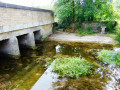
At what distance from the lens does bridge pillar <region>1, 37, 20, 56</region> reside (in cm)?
594

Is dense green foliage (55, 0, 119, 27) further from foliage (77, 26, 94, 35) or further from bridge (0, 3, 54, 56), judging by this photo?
bridge (0, 3, 54, 56)

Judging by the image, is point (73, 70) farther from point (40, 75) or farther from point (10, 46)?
point (10, 46)

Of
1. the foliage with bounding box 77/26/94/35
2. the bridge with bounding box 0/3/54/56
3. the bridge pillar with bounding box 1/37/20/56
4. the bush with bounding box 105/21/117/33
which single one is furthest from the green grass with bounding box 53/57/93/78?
the bush with bounding box 105/21/117/33

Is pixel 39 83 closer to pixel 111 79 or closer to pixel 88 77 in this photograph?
pixel 88 77

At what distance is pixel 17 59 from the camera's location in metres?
6.16

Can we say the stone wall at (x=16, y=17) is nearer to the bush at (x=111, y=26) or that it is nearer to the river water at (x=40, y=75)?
the river water at (x=40, y=75)

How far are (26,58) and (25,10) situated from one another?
11.6 ft

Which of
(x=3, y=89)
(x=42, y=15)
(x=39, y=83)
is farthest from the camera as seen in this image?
(x=42, y=15)

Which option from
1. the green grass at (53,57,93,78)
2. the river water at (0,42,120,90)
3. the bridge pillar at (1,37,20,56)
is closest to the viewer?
the river water at (0,42,120,90)

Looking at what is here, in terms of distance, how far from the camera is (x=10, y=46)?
598cm

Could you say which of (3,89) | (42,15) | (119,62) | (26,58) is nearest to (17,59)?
(26,58)

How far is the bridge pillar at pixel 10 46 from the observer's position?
5945 mm

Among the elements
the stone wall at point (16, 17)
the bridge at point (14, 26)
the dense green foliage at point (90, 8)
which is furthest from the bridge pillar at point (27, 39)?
the dense green foliage at point (90, 8)

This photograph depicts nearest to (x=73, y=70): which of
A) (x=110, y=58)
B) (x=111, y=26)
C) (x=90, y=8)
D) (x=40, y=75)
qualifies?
(x=40, y=75)
